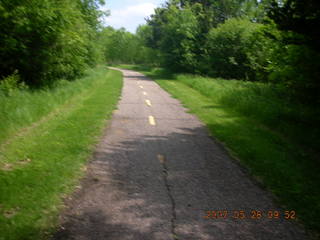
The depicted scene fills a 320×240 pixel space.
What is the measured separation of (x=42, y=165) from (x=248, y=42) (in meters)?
24.3

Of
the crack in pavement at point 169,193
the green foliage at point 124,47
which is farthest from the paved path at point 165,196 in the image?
the green foliage at point 124,47

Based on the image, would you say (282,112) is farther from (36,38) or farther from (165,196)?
(36,38)

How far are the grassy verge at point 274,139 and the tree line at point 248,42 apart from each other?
3.10 feet

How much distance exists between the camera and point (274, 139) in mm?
9000

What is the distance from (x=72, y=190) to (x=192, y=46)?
32.0 metres

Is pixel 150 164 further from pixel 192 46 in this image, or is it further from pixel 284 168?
pixel 192 46

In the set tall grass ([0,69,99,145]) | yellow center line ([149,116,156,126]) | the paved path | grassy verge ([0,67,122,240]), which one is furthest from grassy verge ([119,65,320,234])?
tall grass ([0,69,99,145])

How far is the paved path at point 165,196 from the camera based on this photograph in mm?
3787

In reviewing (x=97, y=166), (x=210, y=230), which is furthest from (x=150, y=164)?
(x=210, y=230)

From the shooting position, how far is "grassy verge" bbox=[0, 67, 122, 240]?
378 cm

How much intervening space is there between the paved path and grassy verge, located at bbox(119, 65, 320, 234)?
1.55 feet

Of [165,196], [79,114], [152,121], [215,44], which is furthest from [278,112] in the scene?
[215,44]

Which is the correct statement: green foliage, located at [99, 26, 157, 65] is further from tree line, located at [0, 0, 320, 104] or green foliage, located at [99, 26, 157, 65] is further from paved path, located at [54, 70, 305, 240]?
paved path, located at [54, 70, 305, 240]
